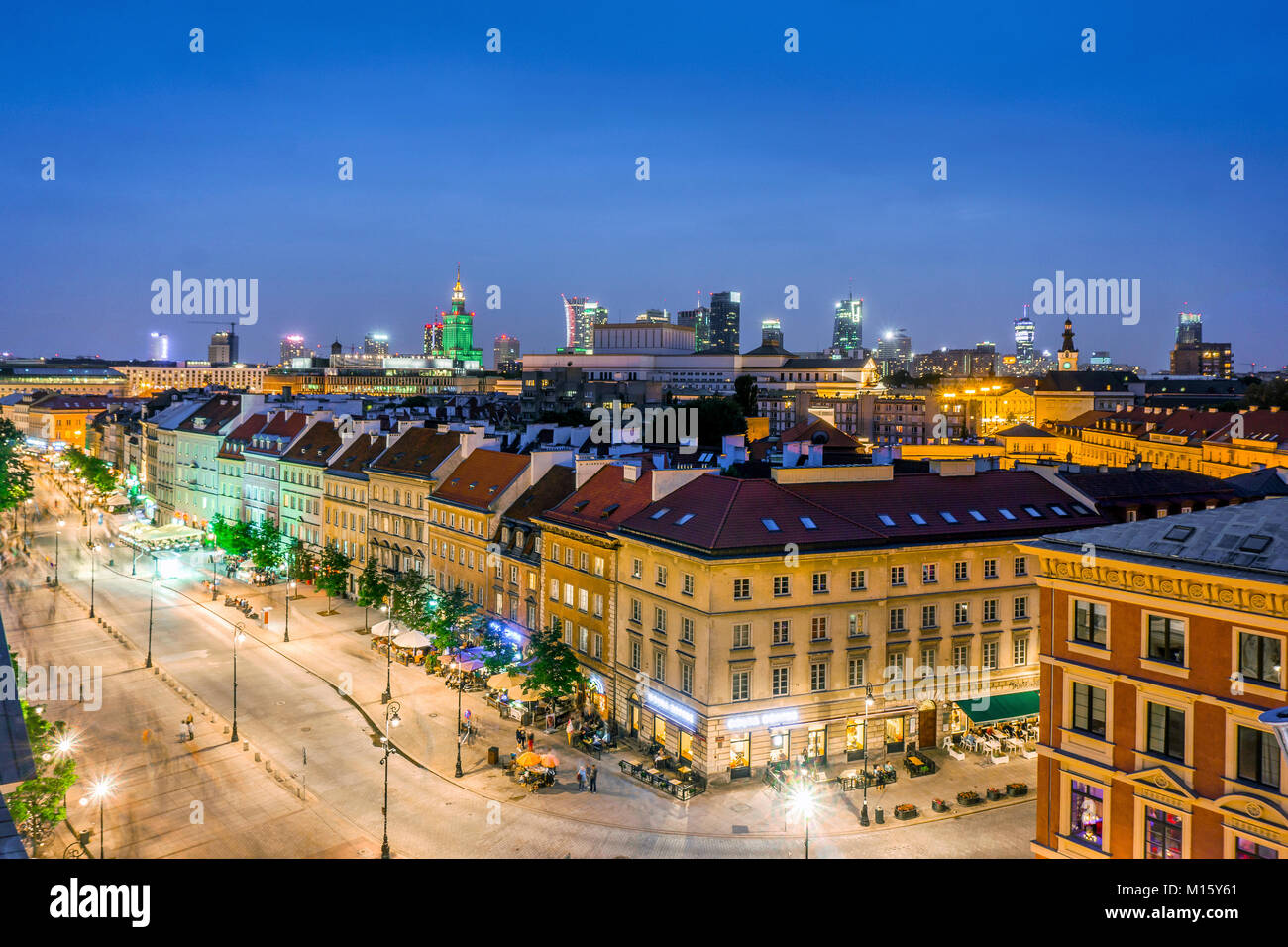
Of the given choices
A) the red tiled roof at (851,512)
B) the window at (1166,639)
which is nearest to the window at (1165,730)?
the window at (1166,639)

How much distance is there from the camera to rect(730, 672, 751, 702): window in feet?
128

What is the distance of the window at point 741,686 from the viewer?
128 feet

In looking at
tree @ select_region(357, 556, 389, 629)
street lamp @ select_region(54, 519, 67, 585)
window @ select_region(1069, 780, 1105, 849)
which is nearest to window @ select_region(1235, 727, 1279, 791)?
window @ select_region(1069, 780, 1105, 849)

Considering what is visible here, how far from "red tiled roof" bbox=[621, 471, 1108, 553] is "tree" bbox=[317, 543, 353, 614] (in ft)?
108

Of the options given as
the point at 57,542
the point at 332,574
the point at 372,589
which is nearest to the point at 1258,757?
the point at 372,589

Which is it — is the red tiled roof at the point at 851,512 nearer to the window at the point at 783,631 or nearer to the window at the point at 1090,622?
the window at the point at 783,631

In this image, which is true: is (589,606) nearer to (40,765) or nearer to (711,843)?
(711,843)

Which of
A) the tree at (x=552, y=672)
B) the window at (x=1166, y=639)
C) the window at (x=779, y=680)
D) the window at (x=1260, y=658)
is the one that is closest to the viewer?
the window at (x=1260, y=658)

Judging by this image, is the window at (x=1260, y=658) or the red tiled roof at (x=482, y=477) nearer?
the window at (x=1260, y=658)

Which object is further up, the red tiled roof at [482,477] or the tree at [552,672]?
the red tiled roof at [482,477]

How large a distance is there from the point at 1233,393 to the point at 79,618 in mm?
186247

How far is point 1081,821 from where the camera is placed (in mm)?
26438

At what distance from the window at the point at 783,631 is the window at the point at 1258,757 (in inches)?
747

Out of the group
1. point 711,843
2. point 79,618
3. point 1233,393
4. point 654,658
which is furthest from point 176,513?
point 1233,393
